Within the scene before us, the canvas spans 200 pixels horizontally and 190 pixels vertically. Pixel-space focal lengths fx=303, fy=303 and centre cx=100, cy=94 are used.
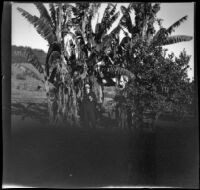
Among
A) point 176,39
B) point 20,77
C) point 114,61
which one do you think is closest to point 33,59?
point 20,77

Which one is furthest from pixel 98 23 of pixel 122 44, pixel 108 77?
pixel 108 77

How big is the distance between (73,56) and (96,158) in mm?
1684

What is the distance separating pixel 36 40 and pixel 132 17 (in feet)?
5.20

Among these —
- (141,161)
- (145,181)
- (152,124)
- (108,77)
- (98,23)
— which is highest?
(98,23)

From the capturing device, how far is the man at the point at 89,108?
4.86 meters

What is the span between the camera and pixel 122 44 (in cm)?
491

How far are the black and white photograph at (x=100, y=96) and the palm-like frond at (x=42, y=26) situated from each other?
16 mm

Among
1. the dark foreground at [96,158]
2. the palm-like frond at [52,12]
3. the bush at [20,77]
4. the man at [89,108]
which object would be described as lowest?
the dark foreground at [96,158]

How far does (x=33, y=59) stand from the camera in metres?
4.82

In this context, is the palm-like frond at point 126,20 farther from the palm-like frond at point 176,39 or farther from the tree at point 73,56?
the palm-like frond at point 176,39

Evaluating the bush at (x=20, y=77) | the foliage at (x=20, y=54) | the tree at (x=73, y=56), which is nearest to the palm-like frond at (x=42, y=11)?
the tree at (x=73, y=56)

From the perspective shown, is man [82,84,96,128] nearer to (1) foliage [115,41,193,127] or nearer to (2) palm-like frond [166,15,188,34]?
(1) foliage [115,41,193,127]

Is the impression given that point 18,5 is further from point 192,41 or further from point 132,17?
point 192,41

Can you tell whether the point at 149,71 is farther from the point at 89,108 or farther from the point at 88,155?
the point at 88,155
